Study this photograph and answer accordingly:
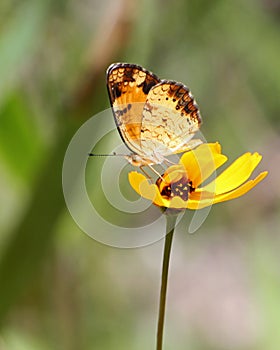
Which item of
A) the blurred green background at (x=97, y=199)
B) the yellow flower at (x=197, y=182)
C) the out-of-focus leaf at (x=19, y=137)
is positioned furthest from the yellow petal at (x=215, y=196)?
the out-of-focus leaf at (x=19, y=137)

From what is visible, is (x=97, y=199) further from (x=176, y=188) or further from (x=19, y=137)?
(x=176, y=188)

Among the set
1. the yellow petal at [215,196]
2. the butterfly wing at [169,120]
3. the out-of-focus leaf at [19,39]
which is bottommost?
the yellow petal at [215,196]

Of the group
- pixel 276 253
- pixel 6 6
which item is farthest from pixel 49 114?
pixel 276 253

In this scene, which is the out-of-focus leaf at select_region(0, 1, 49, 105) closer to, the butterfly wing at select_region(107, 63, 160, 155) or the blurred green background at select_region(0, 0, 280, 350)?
the blurred green background at select_region(0, 0, 280, 350)

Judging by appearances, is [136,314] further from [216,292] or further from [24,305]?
[216,292]

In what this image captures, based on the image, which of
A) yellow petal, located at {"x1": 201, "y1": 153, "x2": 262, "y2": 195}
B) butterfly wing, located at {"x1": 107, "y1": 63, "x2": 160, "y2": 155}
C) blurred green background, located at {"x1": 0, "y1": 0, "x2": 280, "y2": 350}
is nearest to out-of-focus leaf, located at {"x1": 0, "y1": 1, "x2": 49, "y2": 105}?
blurred green background, located at {"x1": 0, "y1": 0, "x2": 280, "y2": 350}

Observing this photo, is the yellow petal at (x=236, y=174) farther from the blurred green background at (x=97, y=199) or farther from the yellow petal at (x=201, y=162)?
the blurred green background at (x=97, y=199)
